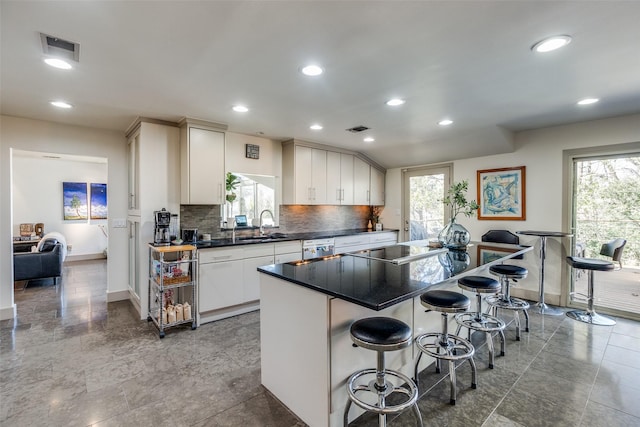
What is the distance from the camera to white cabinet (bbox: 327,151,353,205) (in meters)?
5.23

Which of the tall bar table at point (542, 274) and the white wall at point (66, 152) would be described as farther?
the tall bar table at point (542, 274)

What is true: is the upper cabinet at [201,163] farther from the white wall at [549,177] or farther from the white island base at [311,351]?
the white wall at [549,177]

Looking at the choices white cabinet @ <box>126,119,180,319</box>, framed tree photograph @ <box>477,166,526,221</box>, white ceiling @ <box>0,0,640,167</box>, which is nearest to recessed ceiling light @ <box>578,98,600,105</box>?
white ceiling @ <box>0,0,640,167</box>

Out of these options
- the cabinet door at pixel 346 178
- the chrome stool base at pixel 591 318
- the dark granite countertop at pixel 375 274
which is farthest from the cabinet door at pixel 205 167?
the chrome stool base at pixel 591 318

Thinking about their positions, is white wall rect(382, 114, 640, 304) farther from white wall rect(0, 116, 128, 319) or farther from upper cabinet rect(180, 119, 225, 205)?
white wall rect(0, 116, 128, 319)

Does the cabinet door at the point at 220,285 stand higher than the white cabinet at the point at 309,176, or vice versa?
the white cabinet at the point at 309,176

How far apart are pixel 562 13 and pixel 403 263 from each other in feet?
6.01

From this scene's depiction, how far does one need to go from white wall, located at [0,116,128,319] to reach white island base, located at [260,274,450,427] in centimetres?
319

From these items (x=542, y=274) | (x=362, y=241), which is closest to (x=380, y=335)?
(x=542, y=274)

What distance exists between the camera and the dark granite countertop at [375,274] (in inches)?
61.0

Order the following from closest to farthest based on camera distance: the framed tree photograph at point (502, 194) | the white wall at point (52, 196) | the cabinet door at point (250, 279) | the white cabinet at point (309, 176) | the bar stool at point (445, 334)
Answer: the bar stool at point (445, 334) → the cabinet door at point (250, 279) → the framed tree photograph at point (502, 194) → the white cabinet at point (309, 176) → the white wall at point (52, 196)

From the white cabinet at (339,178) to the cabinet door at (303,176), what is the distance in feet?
1.42

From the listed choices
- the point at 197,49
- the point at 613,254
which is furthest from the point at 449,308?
the point at 613,254

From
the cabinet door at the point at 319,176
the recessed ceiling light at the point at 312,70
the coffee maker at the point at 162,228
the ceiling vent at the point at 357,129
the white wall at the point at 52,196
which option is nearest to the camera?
the recessed ceiling light at the point at 312,70
